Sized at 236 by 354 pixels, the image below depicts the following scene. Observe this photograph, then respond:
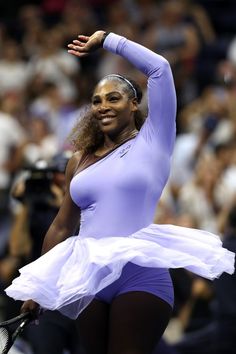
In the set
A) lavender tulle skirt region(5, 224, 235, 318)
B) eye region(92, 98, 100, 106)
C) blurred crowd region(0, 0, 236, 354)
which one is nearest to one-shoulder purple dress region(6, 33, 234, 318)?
lavender tulle skirt region(5, 224, 235, 318)

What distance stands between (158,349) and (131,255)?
174 cm

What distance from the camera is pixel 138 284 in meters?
5.02

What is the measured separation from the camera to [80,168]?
17.6 feet

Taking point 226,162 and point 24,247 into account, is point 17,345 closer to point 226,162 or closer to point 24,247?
point 24,247

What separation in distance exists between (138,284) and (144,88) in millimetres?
6381

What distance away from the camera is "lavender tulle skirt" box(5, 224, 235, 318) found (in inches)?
196

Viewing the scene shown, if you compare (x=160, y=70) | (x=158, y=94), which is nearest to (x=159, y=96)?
(x=158, y=94)

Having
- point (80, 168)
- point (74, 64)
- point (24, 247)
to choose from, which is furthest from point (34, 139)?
point (80, 168)

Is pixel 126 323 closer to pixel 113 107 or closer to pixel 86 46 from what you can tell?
pixel 113 107

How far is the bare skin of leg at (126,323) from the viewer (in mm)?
4934

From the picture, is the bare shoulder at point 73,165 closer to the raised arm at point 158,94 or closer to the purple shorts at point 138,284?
the raised arm at point 158,94

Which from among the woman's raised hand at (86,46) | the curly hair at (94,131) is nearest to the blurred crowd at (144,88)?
the curly hair at (94,131)

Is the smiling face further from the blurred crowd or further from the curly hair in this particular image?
the blurred crowd

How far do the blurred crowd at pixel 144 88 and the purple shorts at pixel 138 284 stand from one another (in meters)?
2.22
